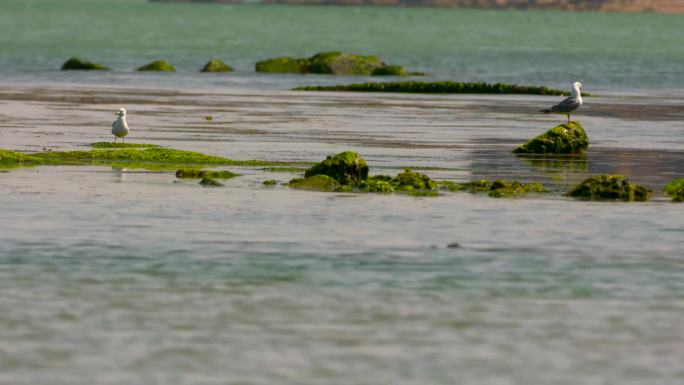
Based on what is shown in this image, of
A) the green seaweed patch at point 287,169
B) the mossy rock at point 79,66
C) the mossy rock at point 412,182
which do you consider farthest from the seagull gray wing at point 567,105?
the mossy rock at point 79,66

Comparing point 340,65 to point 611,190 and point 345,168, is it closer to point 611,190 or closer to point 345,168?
point 345,168

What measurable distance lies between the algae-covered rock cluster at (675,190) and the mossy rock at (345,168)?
5.45 meters

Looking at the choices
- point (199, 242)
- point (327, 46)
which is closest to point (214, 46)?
point (327, 46)

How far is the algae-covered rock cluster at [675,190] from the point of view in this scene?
28477 millimetres

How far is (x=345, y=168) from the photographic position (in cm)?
2934

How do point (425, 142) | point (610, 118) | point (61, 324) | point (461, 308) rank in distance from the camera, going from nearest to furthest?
point (61, 324) < point (461, 308) < point (425, 142) < point (610, 118)

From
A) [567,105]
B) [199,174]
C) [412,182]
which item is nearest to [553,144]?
[567,105]

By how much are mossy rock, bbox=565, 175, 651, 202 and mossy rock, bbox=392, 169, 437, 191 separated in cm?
256

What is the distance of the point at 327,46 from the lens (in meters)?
173

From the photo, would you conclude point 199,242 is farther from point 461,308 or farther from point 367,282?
point 461,308

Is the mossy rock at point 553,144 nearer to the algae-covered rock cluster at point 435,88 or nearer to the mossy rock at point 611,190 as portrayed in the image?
the mossy rock at point 611,190

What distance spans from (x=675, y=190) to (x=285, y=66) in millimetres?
66415

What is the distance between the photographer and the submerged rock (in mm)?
29203

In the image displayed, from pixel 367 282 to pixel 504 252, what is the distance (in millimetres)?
3170
